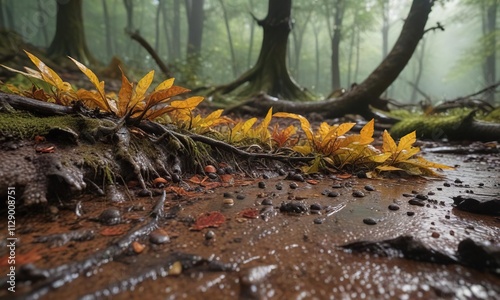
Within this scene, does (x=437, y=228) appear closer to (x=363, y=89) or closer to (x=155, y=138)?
(x=155, y=138)

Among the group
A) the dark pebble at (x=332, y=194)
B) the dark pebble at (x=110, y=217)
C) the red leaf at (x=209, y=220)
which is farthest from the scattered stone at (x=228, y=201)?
the dark pebble at (x=332, y=194)

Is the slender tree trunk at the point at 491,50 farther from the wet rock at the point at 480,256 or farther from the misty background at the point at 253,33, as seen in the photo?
the wet rock at the point at 480,256

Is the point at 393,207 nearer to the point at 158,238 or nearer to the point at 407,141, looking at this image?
the point at 407,141

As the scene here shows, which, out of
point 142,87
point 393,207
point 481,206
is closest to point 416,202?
point 393,207

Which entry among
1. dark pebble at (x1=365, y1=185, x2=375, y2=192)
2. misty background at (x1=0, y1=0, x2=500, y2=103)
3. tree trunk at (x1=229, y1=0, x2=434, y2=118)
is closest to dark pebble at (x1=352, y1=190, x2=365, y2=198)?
dark pebble at (x1=365, y1=185, x2=375, y2=192)

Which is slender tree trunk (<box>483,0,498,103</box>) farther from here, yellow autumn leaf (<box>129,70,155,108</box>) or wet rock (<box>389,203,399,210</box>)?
yellow autumn leaf (<box>129,70,155,108</box>)

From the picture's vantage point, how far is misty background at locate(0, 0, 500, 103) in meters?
25.6

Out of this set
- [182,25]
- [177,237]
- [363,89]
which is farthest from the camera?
[182,25]

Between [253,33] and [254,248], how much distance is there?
35.2m

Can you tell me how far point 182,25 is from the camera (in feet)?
139

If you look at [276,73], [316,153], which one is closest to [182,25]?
[276,73]

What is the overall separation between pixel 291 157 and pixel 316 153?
28 centimetres

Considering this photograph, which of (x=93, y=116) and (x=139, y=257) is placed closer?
(x=139, y=257)

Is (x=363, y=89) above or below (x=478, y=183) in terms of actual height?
above
